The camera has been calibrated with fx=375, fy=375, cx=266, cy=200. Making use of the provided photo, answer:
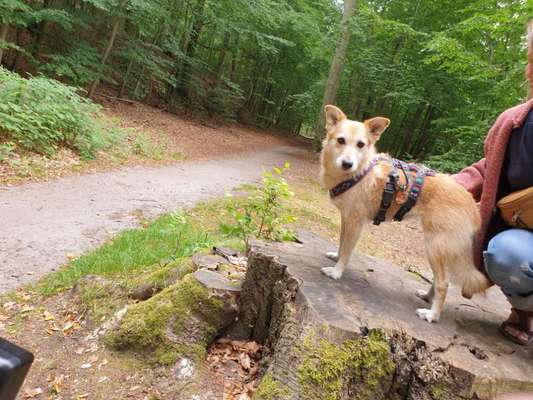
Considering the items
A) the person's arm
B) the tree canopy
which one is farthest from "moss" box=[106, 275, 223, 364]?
the tree canopy

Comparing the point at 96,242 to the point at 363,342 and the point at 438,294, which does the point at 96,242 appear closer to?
the point at 363,342

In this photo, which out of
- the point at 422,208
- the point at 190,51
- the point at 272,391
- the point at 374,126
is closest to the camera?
the point at 272,391

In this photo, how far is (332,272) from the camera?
3102 mm

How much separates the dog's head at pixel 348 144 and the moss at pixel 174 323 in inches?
58.9

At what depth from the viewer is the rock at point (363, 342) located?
7.19ft

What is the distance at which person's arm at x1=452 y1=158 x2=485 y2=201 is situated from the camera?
317 cm

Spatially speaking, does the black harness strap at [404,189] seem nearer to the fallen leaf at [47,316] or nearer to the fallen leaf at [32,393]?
the fallen leaf at [32,393]

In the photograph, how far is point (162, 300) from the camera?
302 cm

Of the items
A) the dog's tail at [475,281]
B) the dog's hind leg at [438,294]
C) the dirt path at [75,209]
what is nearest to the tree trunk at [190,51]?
the dirt path at [75,209]

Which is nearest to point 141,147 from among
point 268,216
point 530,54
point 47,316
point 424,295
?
point 268,216

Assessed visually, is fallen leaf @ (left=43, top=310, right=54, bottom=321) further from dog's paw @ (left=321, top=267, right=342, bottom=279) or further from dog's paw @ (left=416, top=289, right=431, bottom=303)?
dog's paw @ (left=416, top=289, right=431, bottom=303)

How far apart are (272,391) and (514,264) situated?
5.75 feet

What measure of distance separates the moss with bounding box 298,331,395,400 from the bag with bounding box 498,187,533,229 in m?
1.29

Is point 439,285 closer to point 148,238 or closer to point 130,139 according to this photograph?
point 148,238
